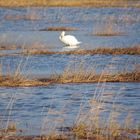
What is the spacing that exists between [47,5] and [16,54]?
25550 millimetres

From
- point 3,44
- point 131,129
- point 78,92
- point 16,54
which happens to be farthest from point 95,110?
point 3,44

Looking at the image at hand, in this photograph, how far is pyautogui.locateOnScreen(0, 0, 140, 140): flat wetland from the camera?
10.7m

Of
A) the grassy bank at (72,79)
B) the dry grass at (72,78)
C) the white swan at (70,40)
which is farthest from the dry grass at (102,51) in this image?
the grassy bank at (72,79)

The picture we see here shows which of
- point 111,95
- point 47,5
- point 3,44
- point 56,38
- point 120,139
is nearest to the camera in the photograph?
point 120,139

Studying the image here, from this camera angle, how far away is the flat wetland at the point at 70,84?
10.7 m

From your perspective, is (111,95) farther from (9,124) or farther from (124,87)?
(9,124)

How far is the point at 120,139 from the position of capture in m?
9.94

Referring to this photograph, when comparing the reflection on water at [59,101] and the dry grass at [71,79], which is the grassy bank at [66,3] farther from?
the reflection on water at [59,101]

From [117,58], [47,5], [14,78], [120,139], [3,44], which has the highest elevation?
[47,5]

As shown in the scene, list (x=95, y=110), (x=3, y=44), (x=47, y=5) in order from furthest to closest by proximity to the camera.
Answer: (x=47, y=5) → (x=3, y=44) → (x=95, y=110)

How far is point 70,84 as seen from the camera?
15852 millimetres

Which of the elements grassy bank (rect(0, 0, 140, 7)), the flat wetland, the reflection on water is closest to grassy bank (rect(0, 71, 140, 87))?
the flat wetland

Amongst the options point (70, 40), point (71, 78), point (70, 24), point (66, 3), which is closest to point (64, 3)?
point (66, 3)

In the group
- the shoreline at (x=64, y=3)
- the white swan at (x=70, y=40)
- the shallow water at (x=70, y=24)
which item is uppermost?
the shoreline at (x=64, y=3)
